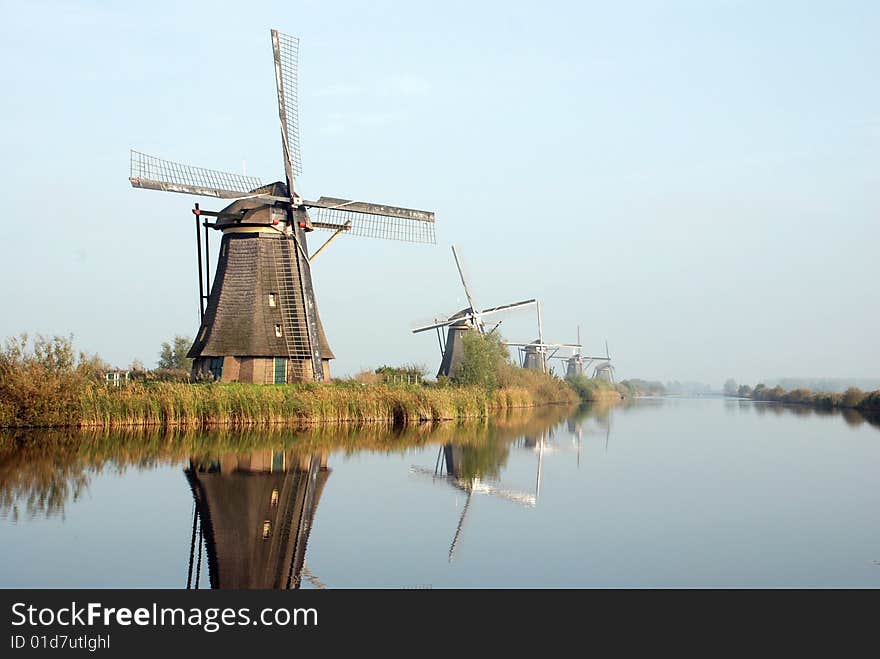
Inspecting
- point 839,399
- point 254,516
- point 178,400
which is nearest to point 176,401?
point 178,400

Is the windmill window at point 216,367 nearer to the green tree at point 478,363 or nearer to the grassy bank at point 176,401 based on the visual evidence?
the grassy bank at point 176,401

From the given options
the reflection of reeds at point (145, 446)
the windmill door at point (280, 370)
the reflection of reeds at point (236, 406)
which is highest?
the windmill door at point (280, 370)

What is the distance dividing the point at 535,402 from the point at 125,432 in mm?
30015

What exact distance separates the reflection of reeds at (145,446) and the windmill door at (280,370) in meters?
2.88

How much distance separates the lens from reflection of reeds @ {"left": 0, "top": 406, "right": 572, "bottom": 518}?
12375mm

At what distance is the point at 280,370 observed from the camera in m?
27.5

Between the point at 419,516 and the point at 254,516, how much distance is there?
2.05m

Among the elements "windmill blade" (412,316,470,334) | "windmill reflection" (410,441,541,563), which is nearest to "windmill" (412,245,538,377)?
"windmill blade" (412,316,470,334)

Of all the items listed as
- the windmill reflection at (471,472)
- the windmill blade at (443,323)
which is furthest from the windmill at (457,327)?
the windmill reflection at (471,472)

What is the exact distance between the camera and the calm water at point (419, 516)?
783 cm

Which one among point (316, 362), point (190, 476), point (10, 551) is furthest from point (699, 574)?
point (316, 362)

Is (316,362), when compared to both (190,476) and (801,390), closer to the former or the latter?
(190,476)

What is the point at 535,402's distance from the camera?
161ft

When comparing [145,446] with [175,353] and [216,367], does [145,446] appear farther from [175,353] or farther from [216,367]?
[175,353]
